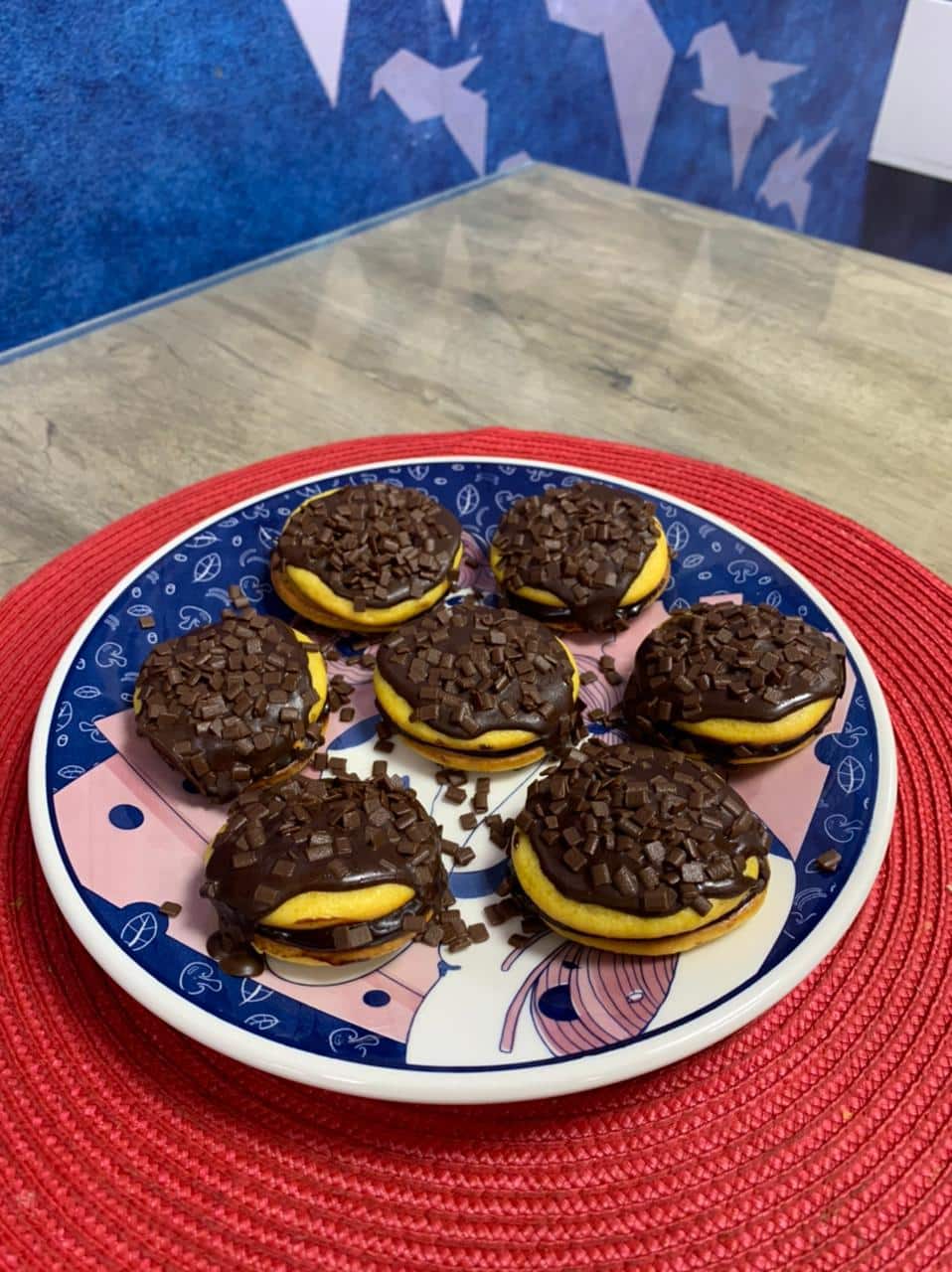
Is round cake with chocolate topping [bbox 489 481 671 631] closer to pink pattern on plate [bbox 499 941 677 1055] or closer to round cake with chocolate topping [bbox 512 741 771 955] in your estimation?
round cake with chocolate topping [bbox 512 741 771 955]

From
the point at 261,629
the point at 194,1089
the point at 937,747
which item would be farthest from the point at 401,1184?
the point at 937,747

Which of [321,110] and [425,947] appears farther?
[321,110]

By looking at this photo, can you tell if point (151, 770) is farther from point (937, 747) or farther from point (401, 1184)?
point (937, 747)

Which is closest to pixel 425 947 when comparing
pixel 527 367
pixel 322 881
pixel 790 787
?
pixel 322 881

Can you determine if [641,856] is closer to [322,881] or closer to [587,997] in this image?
[587,997]

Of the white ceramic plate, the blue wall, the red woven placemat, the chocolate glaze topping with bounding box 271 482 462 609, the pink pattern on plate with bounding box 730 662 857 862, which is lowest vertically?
the red woven placemat

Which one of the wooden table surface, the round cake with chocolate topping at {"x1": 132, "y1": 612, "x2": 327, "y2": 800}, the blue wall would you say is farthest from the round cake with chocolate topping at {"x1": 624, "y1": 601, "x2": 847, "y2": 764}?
the blue wall
